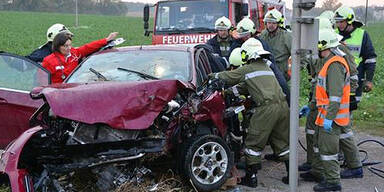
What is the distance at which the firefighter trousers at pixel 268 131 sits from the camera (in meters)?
5.80

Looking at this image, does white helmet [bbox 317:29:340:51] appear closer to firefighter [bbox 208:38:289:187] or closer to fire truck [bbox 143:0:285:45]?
firefighter [bbox 208:38:289:187]

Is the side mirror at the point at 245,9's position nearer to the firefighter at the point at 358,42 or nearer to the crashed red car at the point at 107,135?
the firefighter at the point at 358,42

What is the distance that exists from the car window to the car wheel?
201 cm

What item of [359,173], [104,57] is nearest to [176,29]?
[104,57]

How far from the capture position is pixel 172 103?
16.2 feet

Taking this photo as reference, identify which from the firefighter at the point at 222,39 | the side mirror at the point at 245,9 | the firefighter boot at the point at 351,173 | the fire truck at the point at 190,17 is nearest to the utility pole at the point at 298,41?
the firefighter boot at the point at 351,173

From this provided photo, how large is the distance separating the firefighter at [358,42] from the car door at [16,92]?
3.83 m

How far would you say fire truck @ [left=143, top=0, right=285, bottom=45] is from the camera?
12.1m

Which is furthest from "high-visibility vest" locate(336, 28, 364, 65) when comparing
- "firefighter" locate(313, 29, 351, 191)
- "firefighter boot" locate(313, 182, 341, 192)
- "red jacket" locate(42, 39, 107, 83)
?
"red jacket" locate(42, 39, 107, 83)

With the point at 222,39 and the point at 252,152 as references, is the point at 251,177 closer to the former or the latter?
the point at 252,152

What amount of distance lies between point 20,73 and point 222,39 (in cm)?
417

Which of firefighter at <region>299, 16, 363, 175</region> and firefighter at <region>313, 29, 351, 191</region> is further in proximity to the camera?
firefighter at <region>299, 16, 363, 175</region>

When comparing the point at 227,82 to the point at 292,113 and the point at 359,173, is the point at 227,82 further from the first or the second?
the point at 359,173

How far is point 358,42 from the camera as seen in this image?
6.88m
